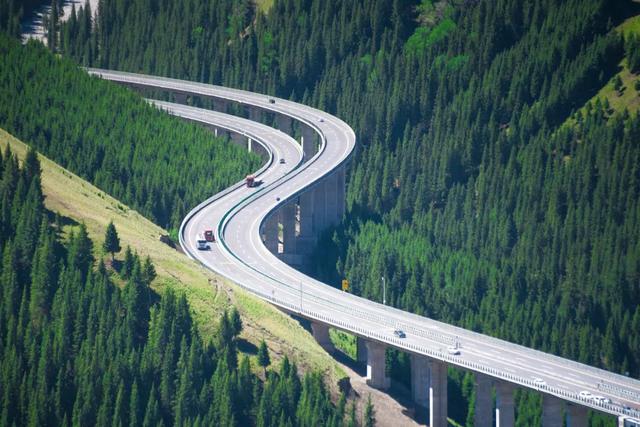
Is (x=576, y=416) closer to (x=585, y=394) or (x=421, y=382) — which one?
(x=585, y=394)

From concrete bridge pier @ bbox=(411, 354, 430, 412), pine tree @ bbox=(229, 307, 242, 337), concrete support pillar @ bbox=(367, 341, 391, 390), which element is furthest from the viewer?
concrete bridge pier @ bbox=(411, 354, 430, 412)

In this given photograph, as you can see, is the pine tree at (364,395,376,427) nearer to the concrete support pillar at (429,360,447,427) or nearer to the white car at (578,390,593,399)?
the concrete support pillar at (429,360,447,427)

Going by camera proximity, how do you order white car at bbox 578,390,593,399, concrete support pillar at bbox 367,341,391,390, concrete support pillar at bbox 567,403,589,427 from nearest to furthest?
1. white car at bbox 578,390,593,399
2. concrete support pillar at bbox 567,403,589,427
3. concrete support pillar at bbox 367,341,391,390

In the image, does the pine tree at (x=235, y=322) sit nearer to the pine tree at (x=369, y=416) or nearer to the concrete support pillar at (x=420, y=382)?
the pine tree at (x=369, y=416)

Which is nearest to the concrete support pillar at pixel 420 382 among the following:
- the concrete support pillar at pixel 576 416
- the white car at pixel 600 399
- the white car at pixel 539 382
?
the white car at pixel 539 382

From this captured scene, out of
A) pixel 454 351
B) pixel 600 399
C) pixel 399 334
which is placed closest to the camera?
pixel 600 399

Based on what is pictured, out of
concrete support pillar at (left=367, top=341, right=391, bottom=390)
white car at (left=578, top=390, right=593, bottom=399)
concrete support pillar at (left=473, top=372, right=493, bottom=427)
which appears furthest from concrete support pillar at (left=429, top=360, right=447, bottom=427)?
white car at (left=578, top=390, right=593, bottom=399)

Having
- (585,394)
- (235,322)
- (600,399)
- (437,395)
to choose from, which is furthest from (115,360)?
(600,399)
